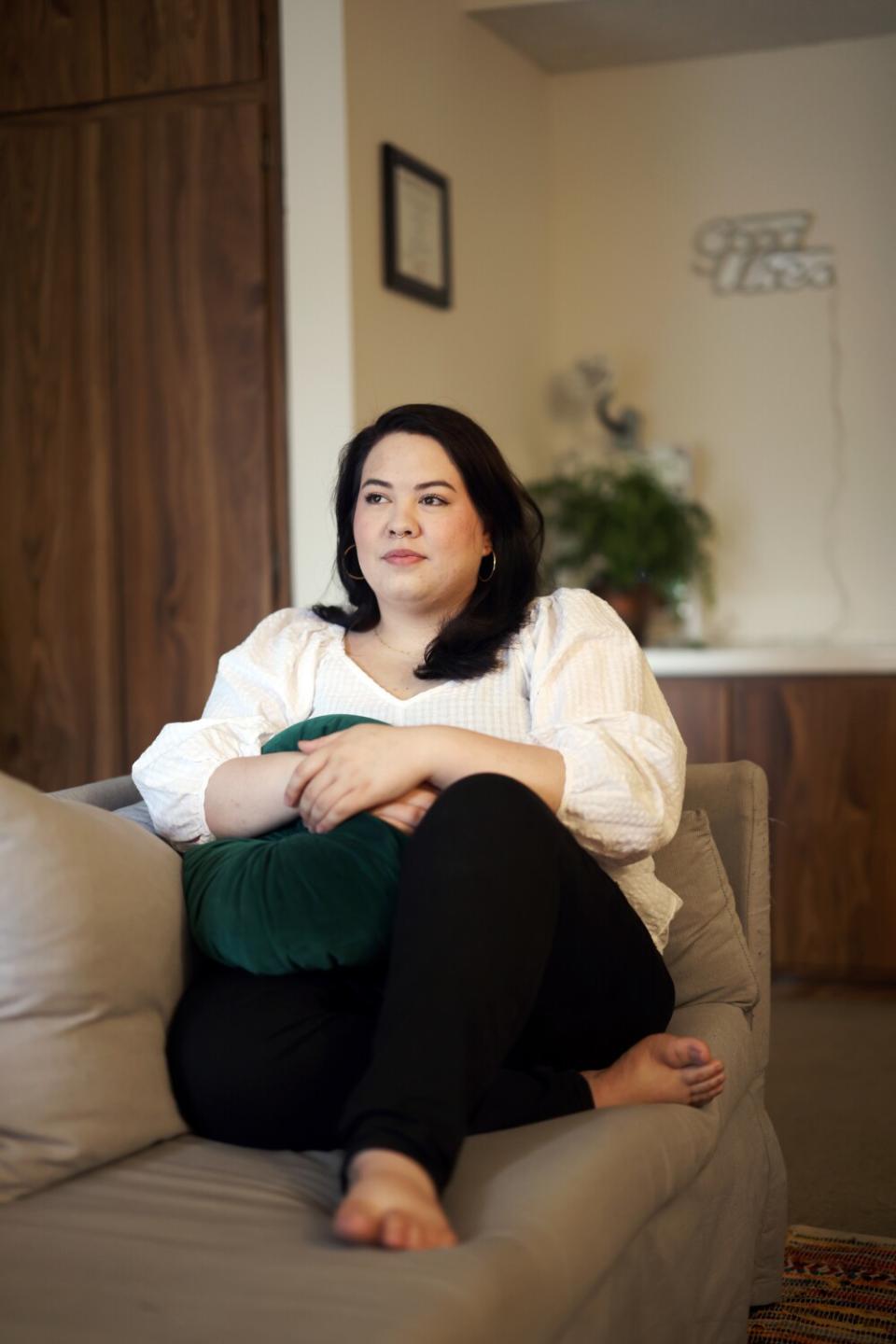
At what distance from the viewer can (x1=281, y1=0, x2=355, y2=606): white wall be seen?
3076 mm

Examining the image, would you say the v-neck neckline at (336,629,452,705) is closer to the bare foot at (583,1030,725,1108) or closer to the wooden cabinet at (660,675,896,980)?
the bare foot at (583,1030,725,1108)

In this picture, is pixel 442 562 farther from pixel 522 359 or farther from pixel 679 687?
pixel 522 359

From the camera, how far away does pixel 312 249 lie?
3.13m

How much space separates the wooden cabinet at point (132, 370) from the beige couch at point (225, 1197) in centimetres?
178

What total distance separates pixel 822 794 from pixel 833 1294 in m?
1.71

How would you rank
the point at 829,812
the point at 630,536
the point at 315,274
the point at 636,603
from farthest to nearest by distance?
the point at 636,603, the point at 630,536, the point at 829,812, the point at 315,274

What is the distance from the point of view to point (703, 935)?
1.84 metres

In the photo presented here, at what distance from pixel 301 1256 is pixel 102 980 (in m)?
0.38

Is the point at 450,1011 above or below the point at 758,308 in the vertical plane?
below

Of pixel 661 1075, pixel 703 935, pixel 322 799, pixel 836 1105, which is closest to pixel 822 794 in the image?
pixel 836 1105

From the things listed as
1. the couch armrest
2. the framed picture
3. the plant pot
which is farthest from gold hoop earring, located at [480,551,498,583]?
the plant pot

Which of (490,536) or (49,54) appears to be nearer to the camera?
(490,536)

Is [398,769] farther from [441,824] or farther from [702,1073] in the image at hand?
[702,1073]

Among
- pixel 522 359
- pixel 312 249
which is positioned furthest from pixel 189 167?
pixel 522 359
